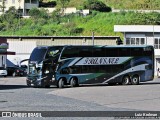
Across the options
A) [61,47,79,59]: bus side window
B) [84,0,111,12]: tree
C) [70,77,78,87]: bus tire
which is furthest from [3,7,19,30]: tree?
[61,47,79,59]: bus side window

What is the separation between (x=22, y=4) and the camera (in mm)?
115625

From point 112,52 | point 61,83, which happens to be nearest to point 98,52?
point 112,52

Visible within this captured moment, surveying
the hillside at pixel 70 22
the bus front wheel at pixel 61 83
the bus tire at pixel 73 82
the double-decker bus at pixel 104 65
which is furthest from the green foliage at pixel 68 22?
the bus front wheel at pixel 61 83

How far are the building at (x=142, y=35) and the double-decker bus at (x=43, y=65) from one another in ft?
111

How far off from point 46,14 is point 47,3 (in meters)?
15.9

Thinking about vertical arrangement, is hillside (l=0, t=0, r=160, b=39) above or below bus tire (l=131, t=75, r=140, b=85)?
above

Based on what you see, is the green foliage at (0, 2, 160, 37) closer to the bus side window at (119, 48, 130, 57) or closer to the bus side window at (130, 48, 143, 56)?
the bus side window at (130, 48, 143, 56)

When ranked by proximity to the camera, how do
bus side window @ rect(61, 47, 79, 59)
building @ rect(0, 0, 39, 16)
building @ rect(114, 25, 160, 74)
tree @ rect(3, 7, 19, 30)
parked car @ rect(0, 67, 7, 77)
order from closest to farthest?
bus side window @ rect(61, 47, 79, 59), parked car @ rect(0, 67, 7, 77), building @ rect(114, 25, 160, 74), tree @ rect(3, 7, 19, 30), building @ rect(0, 0, 39, 16)

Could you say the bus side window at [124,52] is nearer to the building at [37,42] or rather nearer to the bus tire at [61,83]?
the bus tire at [61,83]

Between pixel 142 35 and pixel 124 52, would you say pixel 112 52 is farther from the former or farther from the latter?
pixel 142 35

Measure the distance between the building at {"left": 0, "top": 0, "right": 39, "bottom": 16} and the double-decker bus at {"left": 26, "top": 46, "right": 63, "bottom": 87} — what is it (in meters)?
75.9

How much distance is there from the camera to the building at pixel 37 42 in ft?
258

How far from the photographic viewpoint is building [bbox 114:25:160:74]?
237 feet

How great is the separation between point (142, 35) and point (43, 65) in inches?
1417
